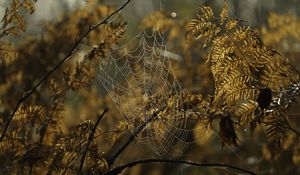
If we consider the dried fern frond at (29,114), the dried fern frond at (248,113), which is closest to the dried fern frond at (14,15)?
the dried fern frond at (29,114)

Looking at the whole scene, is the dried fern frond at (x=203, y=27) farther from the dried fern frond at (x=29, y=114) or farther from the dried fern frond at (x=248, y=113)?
the dried fern frond at (x=29, y=114)

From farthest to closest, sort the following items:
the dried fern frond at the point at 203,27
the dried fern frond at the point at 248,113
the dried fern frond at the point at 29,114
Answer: the dried fern frond at the point at 29,114, the dried fern frond at the point at 203,27, the dried fern frond at the point at 248,113

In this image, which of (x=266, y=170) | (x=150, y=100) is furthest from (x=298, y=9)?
(x=150, y=100)

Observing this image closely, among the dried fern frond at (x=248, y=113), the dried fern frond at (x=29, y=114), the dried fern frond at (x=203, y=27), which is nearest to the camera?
the dried fern frond at (x=248, y=113)

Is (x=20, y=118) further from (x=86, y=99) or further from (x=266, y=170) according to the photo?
(x=86, y=99)

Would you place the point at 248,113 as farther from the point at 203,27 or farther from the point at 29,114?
the point at 29,114

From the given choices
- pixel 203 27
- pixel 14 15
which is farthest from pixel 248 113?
pixel 14 15

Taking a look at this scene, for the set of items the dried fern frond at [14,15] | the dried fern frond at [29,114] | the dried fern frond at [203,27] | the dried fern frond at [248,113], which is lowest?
the dried fern frond at [248,113]

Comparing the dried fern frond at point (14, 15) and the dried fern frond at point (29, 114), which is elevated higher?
the dried fern frond at point (14, 15)

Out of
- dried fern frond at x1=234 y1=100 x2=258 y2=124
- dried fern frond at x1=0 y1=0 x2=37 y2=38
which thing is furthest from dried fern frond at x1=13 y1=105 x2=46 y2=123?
dried fern frond at x1=234 y1=100 x2=258 y2=124

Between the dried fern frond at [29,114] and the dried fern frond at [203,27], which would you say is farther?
the dried fern frond at [29,114]

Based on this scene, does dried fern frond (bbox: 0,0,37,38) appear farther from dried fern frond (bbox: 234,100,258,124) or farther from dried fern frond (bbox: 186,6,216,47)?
dried fern frond (bbox: 234,100,258,124)

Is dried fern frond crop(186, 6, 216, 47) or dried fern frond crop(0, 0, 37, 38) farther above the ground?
dried fern frond crop(0, 0, 37, 38)
